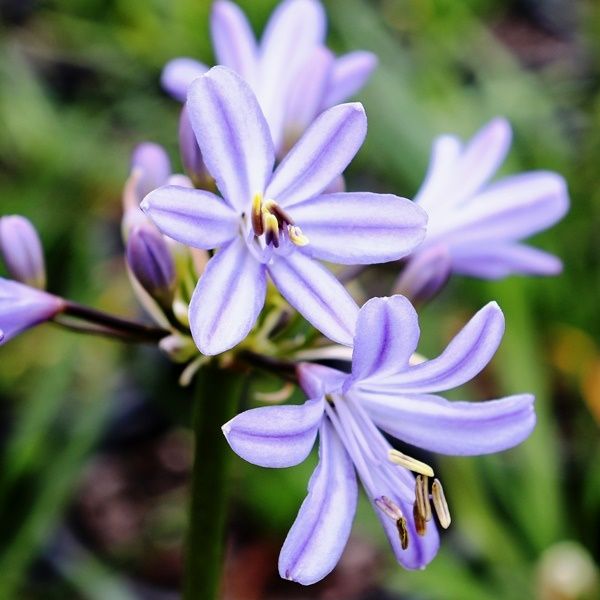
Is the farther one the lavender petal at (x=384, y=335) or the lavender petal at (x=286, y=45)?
the lavender petal at (x=286, y=45)

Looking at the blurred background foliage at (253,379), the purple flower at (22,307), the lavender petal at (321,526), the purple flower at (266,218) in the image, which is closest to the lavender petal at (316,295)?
the purple flower at (266,218)

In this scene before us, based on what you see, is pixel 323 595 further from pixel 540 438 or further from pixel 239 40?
pixel 239 40

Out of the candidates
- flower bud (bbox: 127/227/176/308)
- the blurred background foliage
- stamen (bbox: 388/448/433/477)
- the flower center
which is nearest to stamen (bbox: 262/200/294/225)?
the flower center

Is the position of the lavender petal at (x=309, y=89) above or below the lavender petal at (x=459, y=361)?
above

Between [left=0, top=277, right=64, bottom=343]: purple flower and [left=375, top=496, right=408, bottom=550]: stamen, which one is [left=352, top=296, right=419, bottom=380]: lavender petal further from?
[left=0, top=277, right=64, bottom=343]: purple flower

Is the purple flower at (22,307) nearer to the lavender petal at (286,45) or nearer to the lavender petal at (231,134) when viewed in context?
the lavender petal at (231,134)

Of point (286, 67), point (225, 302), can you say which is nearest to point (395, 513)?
point (225, 302)
